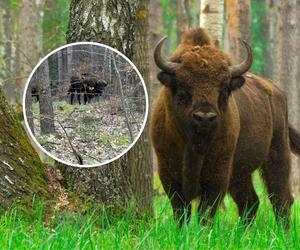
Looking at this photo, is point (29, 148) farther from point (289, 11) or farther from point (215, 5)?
point (289, 11)

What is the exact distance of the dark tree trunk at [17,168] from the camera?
6.76 m

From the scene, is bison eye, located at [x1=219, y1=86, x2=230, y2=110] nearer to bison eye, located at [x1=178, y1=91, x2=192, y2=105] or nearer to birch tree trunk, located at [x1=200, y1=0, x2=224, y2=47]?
bison eye, located at [x1=178, y1=91, x2=192, y2=105]

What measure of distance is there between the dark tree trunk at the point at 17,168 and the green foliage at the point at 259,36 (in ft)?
162

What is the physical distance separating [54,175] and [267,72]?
5040 centimetres

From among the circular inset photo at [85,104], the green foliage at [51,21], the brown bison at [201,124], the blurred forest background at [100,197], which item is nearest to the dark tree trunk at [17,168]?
the blurred forest background at [100,197]

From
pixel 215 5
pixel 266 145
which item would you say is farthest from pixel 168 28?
pixel 266 145

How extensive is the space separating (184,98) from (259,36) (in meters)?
51.8

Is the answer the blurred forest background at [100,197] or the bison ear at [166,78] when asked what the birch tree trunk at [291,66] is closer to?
the blurred forest background at [100,197]

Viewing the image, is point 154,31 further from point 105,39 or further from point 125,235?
point 125,235

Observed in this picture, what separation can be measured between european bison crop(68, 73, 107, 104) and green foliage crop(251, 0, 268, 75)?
162ft

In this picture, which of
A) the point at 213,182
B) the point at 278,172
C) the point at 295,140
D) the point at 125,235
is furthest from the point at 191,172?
the point at 295,140

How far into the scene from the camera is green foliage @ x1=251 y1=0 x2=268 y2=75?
56.5 meters

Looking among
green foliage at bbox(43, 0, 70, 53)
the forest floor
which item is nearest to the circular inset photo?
the forest floor

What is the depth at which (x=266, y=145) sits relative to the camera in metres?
9.59
